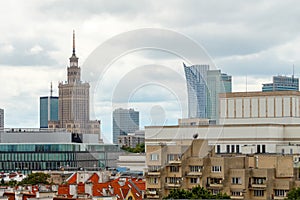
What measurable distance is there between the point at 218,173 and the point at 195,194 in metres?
4.18

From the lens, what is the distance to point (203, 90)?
7888 cm

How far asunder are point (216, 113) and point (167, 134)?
7.05m

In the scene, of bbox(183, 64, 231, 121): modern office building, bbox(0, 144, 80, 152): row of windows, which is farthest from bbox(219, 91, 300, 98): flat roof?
bbox(0, 144, 80, 152): row of windows

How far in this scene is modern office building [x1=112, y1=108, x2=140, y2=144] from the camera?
46594mm

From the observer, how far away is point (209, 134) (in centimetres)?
8744

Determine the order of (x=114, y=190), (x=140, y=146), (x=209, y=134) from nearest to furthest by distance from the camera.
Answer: (x=114, y=190), (x=209, y=134), (x=140, y=146)

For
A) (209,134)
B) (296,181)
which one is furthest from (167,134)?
(296,181)

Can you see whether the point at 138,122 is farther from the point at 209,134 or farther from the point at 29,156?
the point at 29,156

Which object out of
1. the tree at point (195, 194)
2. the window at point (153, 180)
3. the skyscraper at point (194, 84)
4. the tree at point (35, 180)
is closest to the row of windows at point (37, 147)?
the tree at point (35, 180)

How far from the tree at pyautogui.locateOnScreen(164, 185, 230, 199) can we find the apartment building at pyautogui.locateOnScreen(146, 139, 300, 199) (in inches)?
64.7

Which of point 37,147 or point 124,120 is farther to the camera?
point 37,147

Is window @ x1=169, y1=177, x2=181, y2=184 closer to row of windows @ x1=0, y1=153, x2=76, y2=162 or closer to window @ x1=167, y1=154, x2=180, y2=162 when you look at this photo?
window @ x1=167, y1=154, x2=180, y2=162

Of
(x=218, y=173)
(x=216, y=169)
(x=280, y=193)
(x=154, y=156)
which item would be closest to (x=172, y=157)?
(x=154, y=156)

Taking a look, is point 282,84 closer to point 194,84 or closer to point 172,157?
point 194,84
